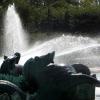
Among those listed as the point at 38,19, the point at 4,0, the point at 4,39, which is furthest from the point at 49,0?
the point at 4,39

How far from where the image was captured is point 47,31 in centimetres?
4228

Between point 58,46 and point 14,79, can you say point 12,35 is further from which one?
point 14,79

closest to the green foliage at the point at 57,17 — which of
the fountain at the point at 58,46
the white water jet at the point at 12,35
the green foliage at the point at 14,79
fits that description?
the fountain at the point at 58,46

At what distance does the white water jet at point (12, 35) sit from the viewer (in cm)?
3411

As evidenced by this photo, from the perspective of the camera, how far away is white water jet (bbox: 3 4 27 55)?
34.1 meters

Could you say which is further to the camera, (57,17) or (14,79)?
(57,17)

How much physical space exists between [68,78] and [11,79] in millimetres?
970

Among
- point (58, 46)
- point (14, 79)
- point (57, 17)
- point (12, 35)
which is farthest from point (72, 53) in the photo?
point (57, 17)

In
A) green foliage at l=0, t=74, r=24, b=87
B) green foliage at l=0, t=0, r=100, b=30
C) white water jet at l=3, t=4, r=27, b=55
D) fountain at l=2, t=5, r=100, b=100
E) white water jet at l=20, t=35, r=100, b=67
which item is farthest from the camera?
green foliage at l=0, t=0, r=100, b=30

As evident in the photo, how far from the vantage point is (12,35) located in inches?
1410

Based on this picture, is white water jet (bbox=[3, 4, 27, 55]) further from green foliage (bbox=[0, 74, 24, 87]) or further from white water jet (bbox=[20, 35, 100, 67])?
green foliage (bbox=[0, 74, 24, 87])

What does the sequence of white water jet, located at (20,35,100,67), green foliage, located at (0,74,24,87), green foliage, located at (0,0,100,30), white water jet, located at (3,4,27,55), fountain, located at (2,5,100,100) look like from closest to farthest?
green foliage, located at (0,74,24,87) < white water jet, located at (20,35,100,67) < fountain, located at (2,5,100,100) < white water jet, located at (3,4,27,55) < green foliage, located at (0,0,100,30)

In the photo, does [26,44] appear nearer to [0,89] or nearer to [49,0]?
[49,0]

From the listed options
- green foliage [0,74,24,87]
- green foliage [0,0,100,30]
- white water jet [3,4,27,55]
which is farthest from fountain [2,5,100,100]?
green foliage [0,74,24,87]
